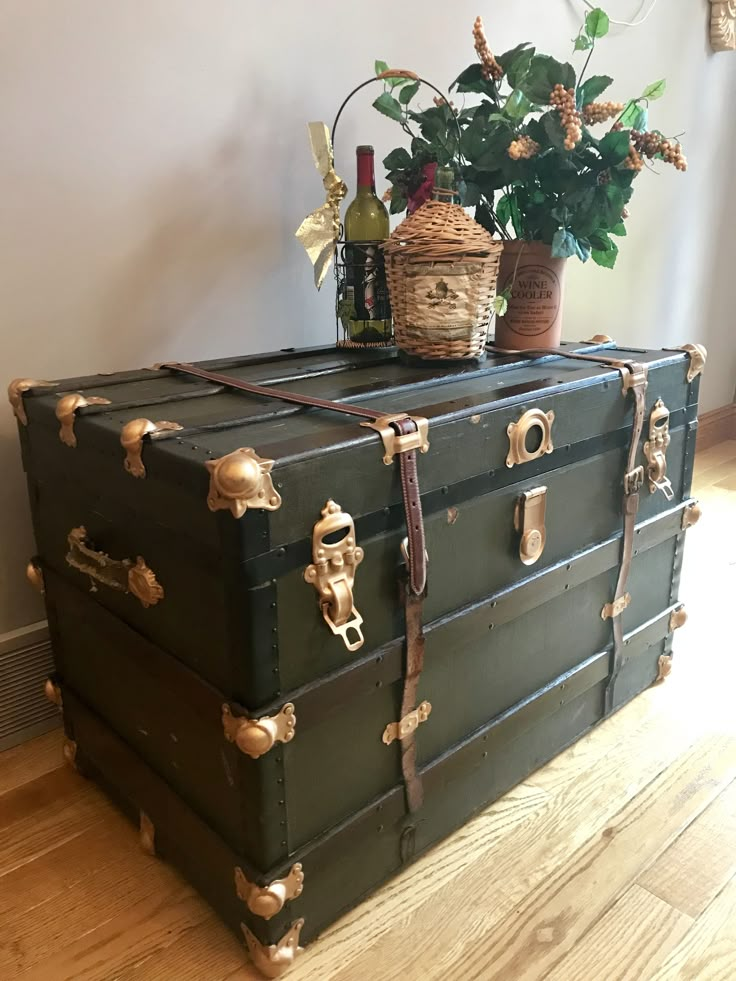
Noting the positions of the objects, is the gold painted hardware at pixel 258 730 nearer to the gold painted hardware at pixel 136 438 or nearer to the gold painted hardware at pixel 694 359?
the gold painted hardware at pixel 136 438

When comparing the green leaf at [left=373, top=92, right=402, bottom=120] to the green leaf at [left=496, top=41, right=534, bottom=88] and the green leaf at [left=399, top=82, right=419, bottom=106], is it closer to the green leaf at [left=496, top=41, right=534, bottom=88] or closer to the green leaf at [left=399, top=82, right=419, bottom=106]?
the green leaf at [left=399, top=82, right=419, bottom=106]

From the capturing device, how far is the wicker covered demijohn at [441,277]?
1.21 metres

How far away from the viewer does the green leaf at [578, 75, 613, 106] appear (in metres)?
1.28

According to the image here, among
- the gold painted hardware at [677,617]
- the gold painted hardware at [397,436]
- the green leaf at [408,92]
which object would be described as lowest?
the gold painted hardware at [677,617]

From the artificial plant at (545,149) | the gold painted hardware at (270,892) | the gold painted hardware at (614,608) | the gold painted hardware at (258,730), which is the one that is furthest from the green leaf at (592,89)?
the gold painted hardware at (270,892)

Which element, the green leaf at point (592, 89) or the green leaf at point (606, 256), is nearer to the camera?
the green leaf at point (592, 89)

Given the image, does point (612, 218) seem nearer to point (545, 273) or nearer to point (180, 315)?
point (545, 273)

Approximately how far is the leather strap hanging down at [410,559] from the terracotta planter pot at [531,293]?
509mm

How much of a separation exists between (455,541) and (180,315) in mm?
727

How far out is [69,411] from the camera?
1003mm

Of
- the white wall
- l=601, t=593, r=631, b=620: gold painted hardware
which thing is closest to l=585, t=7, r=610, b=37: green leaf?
the white wall

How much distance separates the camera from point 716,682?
62.5 inches

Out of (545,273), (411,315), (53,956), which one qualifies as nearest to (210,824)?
(53,956)

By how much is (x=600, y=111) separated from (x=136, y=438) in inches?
36.7
